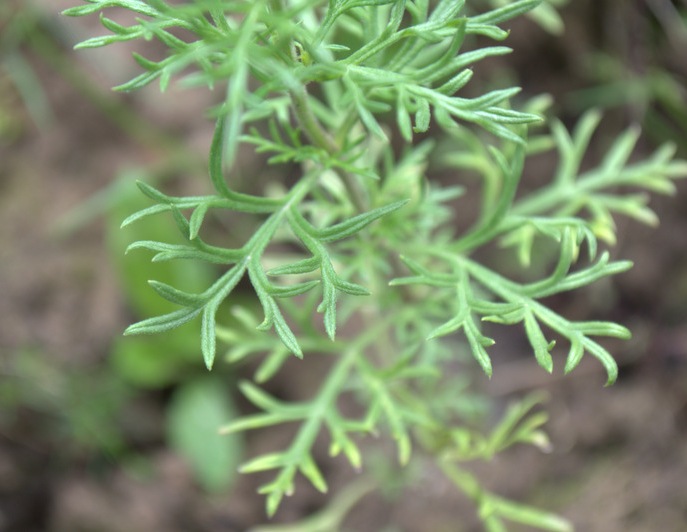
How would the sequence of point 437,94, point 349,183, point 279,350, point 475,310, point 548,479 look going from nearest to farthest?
point 437,94, point 475,310, point 349,183, point 279,350, point 548,479

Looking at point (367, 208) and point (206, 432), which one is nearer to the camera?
point (367, 208)

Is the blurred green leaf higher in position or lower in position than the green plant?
lower

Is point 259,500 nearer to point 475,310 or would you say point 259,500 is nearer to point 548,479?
point 548,479

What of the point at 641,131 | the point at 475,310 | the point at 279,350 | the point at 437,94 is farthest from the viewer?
the point at 641,131

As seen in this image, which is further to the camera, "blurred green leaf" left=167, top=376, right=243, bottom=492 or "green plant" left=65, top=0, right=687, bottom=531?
"blurred green leaf" left=167, top=376, right=243, bottom=492

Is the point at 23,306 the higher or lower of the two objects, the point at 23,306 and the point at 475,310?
the lower

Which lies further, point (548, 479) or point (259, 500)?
point (259, 500)

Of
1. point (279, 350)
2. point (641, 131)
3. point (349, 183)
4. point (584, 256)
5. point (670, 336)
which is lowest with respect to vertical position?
point (670, 336)

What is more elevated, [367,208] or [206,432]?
[367,208]

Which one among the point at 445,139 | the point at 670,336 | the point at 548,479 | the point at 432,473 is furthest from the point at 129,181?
the point at 670,336

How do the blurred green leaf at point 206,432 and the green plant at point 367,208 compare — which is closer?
the green plant at point 367,208

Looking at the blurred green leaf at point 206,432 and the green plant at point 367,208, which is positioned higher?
the green plant at point 367,208
